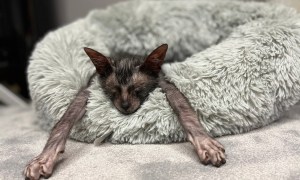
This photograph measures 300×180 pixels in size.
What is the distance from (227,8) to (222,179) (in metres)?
0.89

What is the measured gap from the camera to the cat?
0.93m

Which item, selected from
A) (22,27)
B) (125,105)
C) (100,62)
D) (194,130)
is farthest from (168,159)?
(22,27)

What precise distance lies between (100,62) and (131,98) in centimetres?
14

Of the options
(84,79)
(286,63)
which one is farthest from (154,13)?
(286,63)

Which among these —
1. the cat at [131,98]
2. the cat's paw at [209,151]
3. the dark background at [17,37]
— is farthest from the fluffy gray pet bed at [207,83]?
the dark background at [17,37]

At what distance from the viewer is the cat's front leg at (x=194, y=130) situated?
0.91 m

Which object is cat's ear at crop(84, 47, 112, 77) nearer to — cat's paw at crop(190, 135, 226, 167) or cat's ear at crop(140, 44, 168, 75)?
cat's ear at crop(140, 44, 168, 75)

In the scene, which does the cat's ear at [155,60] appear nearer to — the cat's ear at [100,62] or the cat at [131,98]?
the cat at [131,98]

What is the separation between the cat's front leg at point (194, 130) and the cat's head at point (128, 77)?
0.06 m

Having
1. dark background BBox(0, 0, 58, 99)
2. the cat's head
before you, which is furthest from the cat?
dark background BBox(0, 0, 58, 99)

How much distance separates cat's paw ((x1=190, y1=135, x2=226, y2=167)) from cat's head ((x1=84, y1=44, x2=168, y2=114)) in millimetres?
240

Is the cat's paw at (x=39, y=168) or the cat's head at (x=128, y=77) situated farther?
the cat's head at (x=128, y=77)

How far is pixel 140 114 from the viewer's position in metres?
1.09

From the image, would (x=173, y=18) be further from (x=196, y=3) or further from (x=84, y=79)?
(x=84, y=79)
